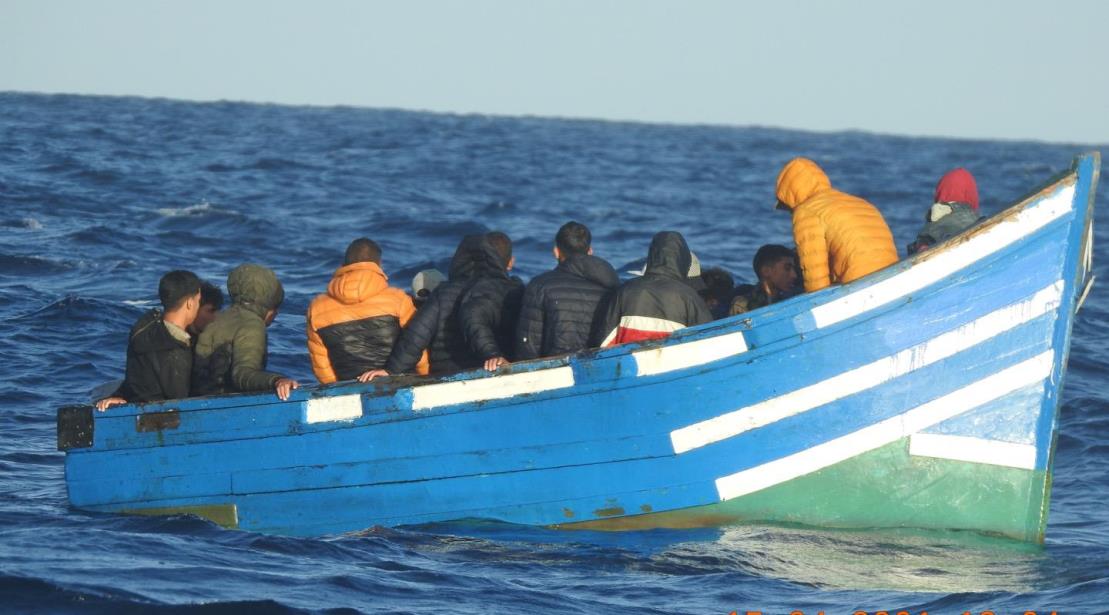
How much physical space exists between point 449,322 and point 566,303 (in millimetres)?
993

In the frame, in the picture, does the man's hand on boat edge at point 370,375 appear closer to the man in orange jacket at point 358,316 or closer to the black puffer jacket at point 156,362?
the man in orange jacket at point 358,316

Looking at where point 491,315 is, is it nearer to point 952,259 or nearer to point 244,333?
point 244,333

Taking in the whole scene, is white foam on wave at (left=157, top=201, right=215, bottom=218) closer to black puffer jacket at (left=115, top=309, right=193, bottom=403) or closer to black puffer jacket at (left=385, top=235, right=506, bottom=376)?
black puffer jacket at (left=115, top=309, right=193, bottom=403)

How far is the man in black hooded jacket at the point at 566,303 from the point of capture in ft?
33.7

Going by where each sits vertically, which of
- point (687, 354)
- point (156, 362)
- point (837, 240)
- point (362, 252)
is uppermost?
point (362, 252)

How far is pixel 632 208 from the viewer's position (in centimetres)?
3606

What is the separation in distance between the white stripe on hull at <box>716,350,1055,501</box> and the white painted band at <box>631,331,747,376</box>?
844 millimetres

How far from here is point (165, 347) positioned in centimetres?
1083

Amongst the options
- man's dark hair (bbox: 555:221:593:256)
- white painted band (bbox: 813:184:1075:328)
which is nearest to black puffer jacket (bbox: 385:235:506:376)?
man's dark hair (bbox: 555:221:593:256)

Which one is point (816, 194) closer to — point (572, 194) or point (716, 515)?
point (716, 515)

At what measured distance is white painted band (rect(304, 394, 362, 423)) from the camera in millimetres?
10273

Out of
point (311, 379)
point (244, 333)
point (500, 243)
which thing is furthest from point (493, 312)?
point (311, 379)

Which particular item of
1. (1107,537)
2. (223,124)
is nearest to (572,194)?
(223,124)

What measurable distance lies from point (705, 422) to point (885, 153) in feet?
242
